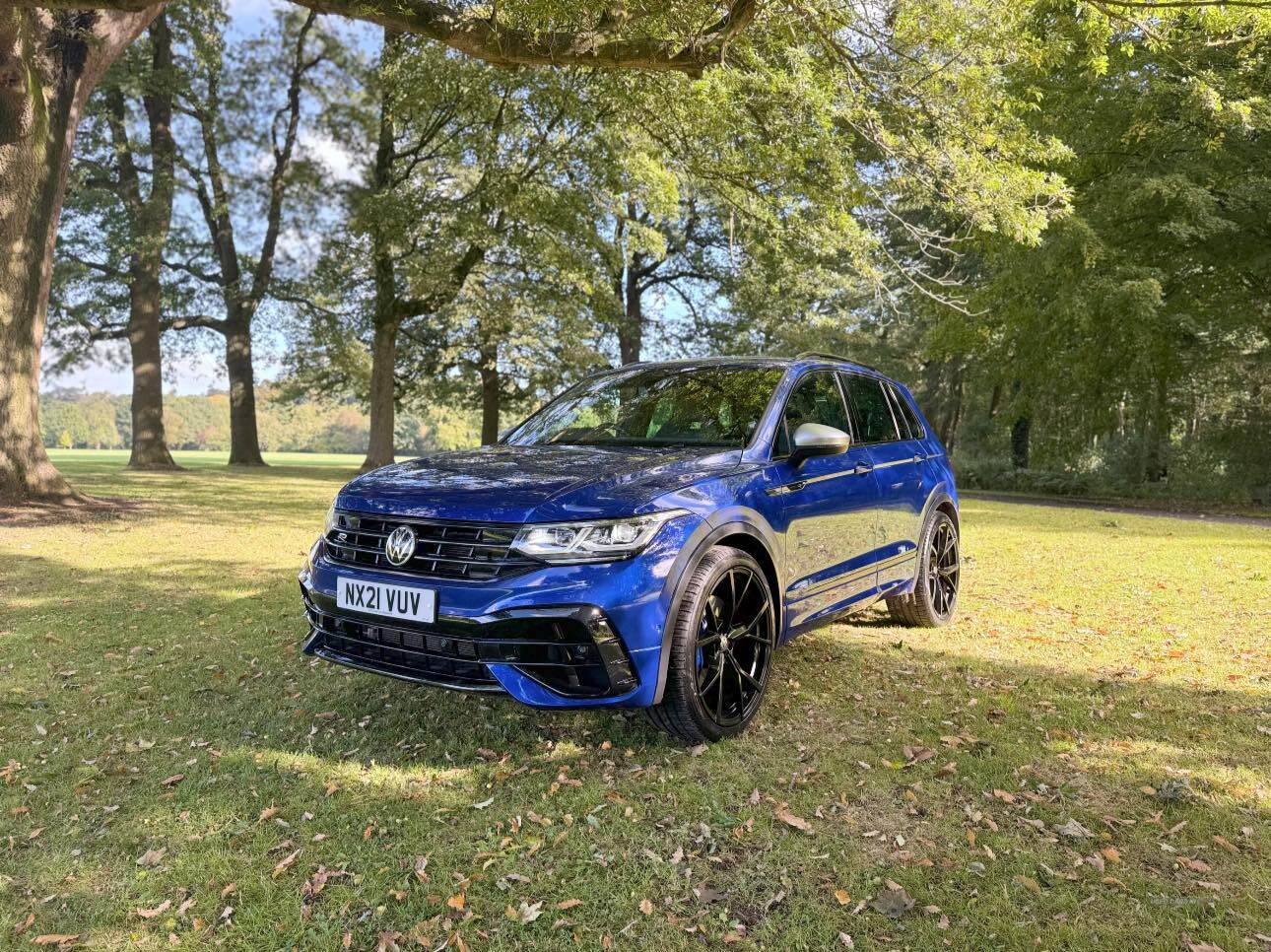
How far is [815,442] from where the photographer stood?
4035 mm

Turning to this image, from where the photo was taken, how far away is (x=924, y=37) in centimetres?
864

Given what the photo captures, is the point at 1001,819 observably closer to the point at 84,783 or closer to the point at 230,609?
the point at 84,783

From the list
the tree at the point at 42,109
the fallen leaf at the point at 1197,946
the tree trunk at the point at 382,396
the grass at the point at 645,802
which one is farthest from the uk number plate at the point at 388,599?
the tree trunk at the point at 382,396

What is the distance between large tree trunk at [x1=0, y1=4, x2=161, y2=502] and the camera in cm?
1027

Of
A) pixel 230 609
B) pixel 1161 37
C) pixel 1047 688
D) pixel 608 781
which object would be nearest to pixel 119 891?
pixel 608 781

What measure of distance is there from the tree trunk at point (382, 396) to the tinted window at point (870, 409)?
702 inches

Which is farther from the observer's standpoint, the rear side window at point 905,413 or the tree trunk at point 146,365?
the tree trunk at point 146,365

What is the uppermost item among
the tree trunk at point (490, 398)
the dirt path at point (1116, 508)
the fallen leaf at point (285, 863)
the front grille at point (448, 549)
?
the tree trunk at point (490, 398)

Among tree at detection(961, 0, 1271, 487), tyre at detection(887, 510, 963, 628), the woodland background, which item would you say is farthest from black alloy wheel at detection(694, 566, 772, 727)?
tree at detection(961, 0, 1271, 487)

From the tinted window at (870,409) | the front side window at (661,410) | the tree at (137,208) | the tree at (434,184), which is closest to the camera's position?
the front side window at (661,410)

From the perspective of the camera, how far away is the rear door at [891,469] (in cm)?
508

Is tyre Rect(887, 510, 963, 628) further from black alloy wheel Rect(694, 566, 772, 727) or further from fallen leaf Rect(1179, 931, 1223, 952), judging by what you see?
fallen leaf Rect(1179, 931, 1223, 952)

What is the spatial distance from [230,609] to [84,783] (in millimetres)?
3131

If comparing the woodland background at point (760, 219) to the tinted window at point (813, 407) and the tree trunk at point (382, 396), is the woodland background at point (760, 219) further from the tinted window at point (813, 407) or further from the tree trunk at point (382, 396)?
the tinted window at point (813, 407)
